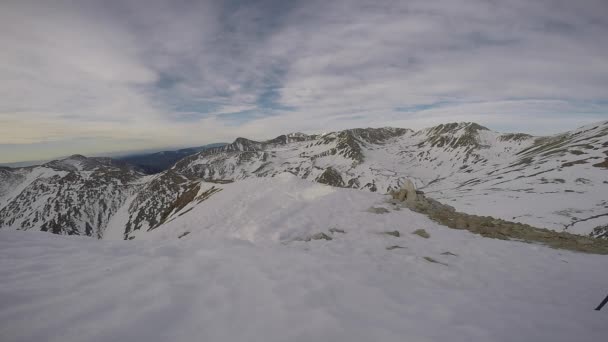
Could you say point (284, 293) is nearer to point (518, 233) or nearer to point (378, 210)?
point (378, 210)

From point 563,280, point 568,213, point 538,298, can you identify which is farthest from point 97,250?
point 568,213

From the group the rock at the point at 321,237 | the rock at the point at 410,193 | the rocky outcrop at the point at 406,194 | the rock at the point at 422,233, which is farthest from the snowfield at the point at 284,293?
the rocky outcrop at the point at 406,194

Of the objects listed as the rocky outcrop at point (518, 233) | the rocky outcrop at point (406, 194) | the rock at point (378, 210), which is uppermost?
the rocky outcrop at point (406, 194)

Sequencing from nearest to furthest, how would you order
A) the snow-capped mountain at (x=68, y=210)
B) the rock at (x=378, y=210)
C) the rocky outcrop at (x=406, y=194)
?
the rock at (x=378, y=210), the rocky outcrop at (x=406, y=194), the snow-capped mountain at (x=68, y=210)

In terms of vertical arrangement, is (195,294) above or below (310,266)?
above

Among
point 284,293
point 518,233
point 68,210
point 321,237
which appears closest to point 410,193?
point 518,233

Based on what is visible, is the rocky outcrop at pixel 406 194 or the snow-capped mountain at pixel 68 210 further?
the snow-capped mountain at pixel 68 210

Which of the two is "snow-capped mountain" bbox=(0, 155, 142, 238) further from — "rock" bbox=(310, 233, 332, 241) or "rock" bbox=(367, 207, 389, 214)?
"rock" bbox=(310, 233, 332, 241)

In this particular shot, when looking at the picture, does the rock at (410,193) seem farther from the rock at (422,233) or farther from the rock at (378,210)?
the rock at (422,233)

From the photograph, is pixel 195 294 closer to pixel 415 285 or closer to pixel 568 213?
pixel 415 285
